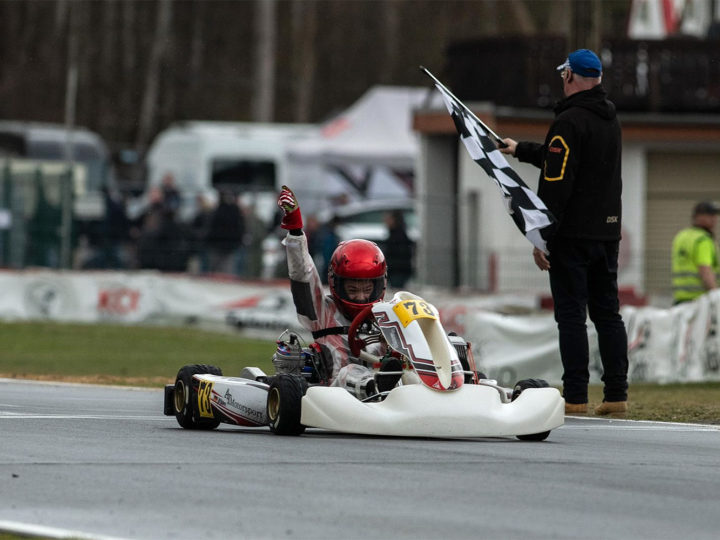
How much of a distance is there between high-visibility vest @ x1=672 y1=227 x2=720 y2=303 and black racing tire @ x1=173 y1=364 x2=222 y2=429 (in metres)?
7.28

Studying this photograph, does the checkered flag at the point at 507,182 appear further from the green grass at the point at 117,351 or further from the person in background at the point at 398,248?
the person in background at the point at 398,248

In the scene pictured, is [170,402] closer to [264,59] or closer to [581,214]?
[581,214]

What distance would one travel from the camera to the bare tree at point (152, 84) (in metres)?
56.4

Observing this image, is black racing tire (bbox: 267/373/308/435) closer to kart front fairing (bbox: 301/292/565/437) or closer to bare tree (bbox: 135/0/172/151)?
kart front fairing (bbox: 301/292/565/437)

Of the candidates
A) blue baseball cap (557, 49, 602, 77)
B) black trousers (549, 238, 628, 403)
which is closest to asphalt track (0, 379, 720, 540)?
black trousers (549, 238, 628, 403)

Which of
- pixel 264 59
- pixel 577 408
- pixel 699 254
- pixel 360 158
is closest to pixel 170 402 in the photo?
pixel 577 408

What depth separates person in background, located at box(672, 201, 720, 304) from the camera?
15805 mm

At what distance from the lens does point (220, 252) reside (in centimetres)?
2503

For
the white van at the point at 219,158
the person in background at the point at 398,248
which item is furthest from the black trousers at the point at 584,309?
the white van at the point at 219,158

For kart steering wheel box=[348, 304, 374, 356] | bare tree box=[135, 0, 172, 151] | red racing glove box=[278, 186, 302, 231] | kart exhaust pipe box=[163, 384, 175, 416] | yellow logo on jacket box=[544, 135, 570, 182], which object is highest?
bare tree box=[135, 0, 172, 151]

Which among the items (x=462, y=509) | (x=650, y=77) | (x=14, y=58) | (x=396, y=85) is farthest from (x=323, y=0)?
(x=462, y=509)

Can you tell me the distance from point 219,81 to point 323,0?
946cm

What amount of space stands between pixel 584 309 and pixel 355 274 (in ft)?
6.16

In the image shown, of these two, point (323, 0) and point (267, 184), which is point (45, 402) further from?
point (323, 0)
